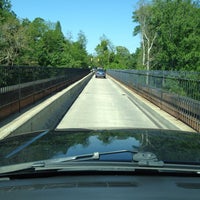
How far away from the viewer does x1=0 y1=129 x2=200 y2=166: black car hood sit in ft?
10.5

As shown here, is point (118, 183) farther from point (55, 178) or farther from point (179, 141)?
point (179, 141)

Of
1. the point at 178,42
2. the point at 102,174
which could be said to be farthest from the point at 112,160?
the point at 178,42

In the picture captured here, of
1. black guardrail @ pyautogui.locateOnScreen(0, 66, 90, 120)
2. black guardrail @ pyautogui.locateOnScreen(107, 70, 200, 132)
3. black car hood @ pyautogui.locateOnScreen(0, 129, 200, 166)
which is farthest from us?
black guardrail @ pyautogui.locateOnScreen(107, 70, 200, 132)

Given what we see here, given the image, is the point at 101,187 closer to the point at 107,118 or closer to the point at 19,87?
the point at 19,87

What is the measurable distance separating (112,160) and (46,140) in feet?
3.44

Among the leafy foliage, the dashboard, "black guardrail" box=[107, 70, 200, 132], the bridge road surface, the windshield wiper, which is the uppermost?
the leafy foliage

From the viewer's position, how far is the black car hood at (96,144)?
319 centimetres

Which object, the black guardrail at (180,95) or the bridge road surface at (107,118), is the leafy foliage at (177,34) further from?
the bridge road surface at (107,118)

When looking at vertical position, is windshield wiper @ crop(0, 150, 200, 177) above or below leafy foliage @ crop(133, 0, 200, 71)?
below

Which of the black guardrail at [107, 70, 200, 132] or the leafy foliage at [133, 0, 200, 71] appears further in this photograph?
the leafy foliage at [133, 0, 200, 71]

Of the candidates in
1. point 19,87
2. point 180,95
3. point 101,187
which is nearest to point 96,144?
point 101,187

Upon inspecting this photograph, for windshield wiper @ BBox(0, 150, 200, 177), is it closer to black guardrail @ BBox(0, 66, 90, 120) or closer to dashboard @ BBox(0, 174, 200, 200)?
dashboard @ BBox(0, 174, 200, 200)

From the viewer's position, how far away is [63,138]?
3930 mm

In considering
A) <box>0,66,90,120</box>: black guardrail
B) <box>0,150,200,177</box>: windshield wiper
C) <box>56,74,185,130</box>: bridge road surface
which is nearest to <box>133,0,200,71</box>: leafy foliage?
<box>56,74,185,130</box>: bridge road surface
